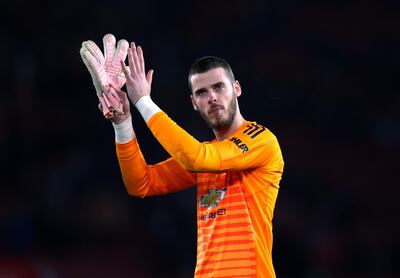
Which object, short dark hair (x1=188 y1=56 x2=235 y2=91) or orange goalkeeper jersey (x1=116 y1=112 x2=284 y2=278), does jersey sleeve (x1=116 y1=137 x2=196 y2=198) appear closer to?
orange goalkeeper jersey (x1=116 y1=112 x2=284 y2=278)

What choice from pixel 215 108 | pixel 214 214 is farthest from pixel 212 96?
pixel 214 214

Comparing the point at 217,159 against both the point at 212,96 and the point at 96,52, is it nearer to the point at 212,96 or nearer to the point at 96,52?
the point at 212,96

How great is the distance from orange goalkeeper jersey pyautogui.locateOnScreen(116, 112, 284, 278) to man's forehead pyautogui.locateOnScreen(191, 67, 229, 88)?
29cm

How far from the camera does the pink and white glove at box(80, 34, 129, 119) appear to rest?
13.0 ft

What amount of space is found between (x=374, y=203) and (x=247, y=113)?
6.94 ft

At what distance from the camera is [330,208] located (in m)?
9.41

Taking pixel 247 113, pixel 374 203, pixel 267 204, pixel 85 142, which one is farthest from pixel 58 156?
pixel 267 204

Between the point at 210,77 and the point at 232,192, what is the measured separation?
649 mm

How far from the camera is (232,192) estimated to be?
3.94 meters

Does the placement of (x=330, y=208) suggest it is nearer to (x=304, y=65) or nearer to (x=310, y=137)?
(x=310, y=137)

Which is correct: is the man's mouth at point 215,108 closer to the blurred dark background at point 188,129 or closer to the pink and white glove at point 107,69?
the pink and white glove at point 107,69

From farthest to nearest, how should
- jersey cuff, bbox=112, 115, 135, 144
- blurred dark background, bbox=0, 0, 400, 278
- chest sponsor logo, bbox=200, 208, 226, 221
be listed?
blurred dark background, bbox=0, 0, 400, 278 → jersey cuff, bbox=112, 115, 135, 144 → chest sponsor logo, bbox=200, 208, 226, 221

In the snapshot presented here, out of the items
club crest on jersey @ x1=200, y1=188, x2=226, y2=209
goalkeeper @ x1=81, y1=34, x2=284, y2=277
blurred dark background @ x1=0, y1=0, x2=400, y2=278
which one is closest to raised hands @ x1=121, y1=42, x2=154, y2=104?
goalkeeper @ x1=81, y1=34, x2=284, y2=277

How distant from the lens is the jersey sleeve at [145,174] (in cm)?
421
